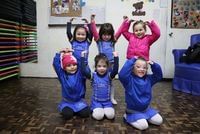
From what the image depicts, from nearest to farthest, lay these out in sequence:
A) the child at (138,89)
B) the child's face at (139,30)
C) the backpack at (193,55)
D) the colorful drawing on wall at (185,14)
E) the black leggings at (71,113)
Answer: the child at (138,89), the black leggings at (71,113), the child's face at (139,30), the backpack at (193,55), the colorful drawing on wall at (185,14)

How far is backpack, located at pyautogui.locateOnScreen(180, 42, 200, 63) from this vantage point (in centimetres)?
391

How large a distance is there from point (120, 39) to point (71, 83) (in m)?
2.43

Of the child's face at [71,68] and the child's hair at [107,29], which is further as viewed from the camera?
the child's hair at [107,29]

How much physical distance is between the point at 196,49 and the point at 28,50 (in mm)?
3005

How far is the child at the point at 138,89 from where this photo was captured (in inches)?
94.7

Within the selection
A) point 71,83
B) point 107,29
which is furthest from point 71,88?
point 107,29

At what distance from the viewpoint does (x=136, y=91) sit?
2.42m

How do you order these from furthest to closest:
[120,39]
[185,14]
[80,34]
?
[120,39]
[185,14]
[80,34]

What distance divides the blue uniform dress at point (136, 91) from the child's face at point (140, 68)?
0.11 ft

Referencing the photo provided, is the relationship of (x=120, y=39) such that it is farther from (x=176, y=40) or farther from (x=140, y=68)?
(x=140, y=68)

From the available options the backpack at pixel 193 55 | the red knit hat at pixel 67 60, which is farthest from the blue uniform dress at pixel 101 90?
the backpack at pixel 193 55

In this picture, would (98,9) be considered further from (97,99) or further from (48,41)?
(97,99)

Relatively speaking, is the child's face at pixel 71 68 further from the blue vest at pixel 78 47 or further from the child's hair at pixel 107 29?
the child's hair at pixel 107 29

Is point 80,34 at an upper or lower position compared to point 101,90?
upper
